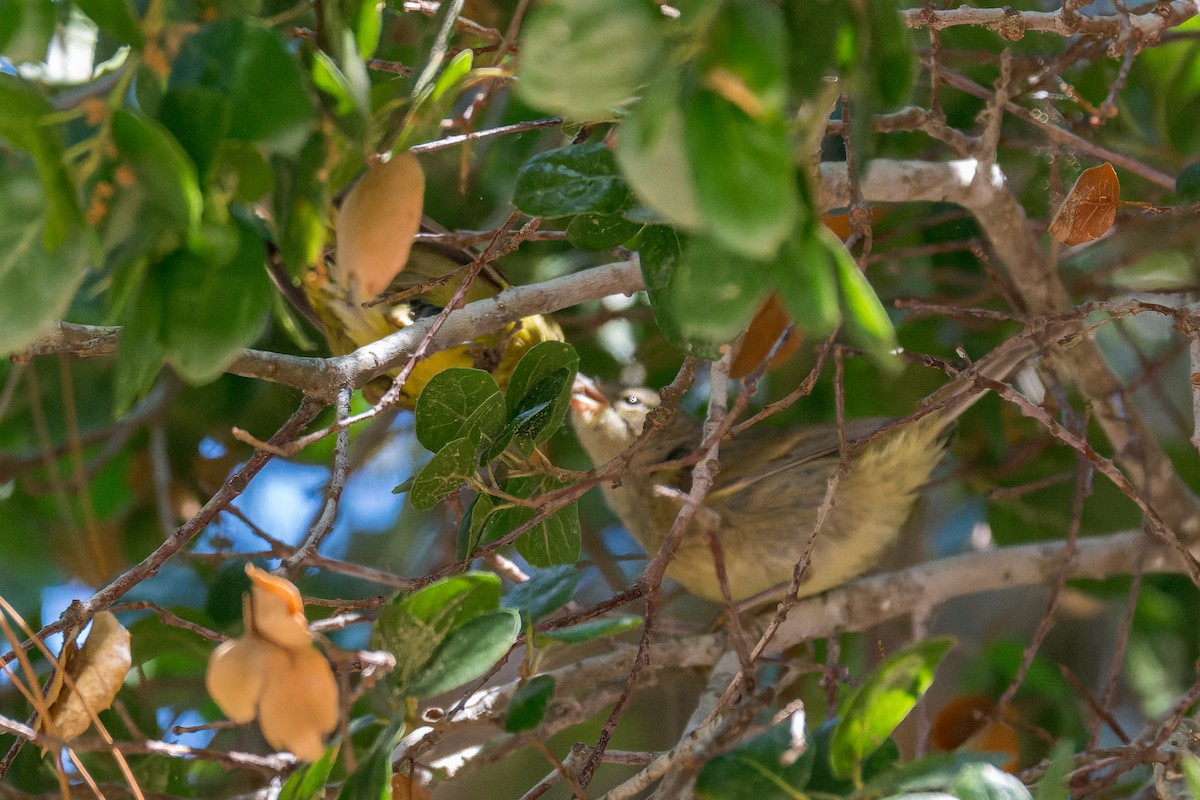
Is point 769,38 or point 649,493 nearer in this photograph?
point 769,38

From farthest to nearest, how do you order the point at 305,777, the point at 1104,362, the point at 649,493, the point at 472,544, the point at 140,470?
the point at 140,470 < the point at 649,493 < the point at 1104,362 < the point at 472,544 < the point at 305,777

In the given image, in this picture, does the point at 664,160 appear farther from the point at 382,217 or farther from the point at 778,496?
the point at 778,496

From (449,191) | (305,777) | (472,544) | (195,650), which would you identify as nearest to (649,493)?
(449,191)

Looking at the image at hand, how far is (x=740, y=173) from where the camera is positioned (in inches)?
29.6

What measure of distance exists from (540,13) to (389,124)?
1.02ft

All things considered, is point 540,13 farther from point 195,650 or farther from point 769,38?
point 195,650

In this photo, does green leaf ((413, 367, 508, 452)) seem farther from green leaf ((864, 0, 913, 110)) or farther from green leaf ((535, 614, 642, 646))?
green leaf ((864, 0, 913, 110))

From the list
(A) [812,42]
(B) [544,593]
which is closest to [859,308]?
(A) [812,42]

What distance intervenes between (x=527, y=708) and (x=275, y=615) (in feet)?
1.15

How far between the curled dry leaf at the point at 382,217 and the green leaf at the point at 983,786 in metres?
0.80

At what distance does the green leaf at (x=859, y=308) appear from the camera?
81cm

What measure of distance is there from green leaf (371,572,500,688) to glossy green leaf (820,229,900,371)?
0.57 meters

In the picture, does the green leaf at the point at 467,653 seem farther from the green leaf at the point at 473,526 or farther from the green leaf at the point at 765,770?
the green leaf at the point at 473,526

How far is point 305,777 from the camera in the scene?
4.00 ft
